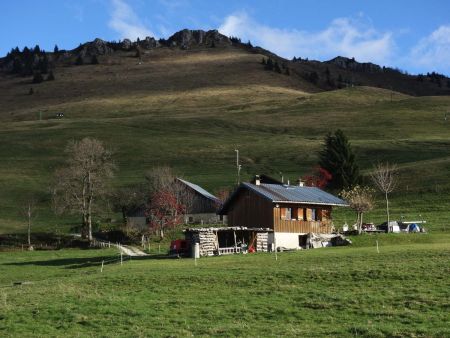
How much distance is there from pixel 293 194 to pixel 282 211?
2900mm

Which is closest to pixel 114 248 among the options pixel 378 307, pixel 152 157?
pixel 378 307

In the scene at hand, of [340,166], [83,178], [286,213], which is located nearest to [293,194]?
[286,213]

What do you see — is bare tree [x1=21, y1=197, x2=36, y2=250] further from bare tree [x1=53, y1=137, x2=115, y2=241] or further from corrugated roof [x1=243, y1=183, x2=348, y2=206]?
corrugated roof [x1=243, y1=183, x2=348, y2=206]

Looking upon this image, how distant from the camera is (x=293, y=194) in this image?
202 feet

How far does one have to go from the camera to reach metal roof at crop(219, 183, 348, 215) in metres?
58.9

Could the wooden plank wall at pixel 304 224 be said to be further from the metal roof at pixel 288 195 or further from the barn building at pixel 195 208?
the barn building at pixel 195 208

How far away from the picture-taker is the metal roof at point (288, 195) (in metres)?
58.9

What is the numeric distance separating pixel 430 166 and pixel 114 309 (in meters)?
80.2

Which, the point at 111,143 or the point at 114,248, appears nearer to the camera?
the point at 114,248

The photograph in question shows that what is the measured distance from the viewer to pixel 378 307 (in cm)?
2630

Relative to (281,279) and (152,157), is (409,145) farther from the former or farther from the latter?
(281,279)

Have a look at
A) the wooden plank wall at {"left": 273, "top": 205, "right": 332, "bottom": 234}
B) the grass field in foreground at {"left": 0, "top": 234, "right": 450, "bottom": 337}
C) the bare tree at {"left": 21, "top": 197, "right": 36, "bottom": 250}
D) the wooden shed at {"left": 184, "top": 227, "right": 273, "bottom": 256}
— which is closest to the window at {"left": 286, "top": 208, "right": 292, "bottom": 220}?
the wooden plank wall at {"left": 273, "top": 205, "right": 332, "bottom": 234}

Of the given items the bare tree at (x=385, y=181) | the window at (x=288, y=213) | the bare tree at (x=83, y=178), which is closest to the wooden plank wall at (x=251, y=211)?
the window at (x=288, y=213)

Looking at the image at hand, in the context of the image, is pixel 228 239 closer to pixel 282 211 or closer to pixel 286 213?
pixel 282 211
